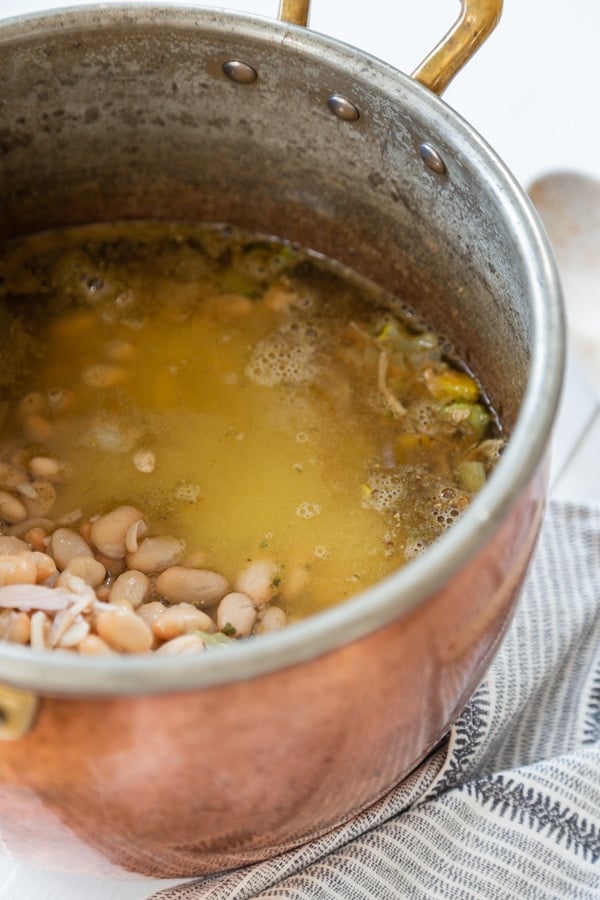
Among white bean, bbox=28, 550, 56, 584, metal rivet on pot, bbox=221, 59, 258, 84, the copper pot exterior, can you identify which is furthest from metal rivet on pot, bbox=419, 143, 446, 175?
white bean, bbox=28, 550, 56, 584

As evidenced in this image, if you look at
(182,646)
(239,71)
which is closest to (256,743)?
(182,646)

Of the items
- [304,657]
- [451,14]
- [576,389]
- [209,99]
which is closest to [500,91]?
[451,14]

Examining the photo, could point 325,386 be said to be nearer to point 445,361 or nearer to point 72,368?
point 445,361

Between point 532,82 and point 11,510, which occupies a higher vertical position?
point 532,82

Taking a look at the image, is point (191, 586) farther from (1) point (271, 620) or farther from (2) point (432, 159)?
(2) point (432, 159)

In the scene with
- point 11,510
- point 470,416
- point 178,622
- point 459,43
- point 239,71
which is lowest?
point 11,510
